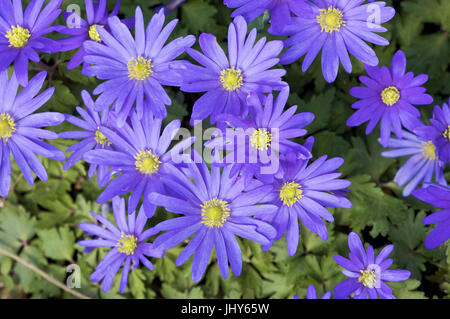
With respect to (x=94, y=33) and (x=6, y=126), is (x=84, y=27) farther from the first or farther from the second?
(x=6, y=126)

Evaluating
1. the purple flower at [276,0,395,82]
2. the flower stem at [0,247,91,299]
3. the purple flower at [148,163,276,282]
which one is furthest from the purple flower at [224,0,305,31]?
the flower stem at [0,247,91,299]

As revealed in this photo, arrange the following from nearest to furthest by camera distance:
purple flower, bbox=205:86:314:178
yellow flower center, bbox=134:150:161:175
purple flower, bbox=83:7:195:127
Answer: purple flower, bbox=205:86:314:178 < purple flower, bbox=83:7:195:127 < yellow flower center, bbox=134:150:161:175

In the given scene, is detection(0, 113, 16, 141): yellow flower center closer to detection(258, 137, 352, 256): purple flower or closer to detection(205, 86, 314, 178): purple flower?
detection(205, 86, 314, 178): purple flower

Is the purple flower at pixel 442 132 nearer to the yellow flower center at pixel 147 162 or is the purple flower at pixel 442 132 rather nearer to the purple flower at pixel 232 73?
the purple flower at pixel 232 73

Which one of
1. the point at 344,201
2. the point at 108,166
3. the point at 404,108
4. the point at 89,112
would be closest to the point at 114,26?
the point at 89,112

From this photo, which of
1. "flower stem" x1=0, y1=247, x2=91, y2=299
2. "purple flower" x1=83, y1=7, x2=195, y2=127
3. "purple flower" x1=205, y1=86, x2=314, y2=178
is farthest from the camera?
"flower stem" x1=0, y1=247, x2=91, y2=299

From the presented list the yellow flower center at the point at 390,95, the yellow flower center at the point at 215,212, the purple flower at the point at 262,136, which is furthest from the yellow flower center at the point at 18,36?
the yellow flower center at the point at 390,95

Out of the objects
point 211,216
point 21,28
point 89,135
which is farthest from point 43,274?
point 21,28
